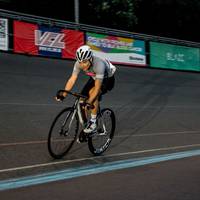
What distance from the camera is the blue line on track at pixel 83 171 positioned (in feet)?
22.6

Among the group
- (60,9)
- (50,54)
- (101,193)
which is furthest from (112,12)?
(101,193)

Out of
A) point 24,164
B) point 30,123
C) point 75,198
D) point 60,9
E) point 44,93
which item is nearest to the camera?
point 75,198

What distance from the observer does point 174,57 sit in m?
31.2

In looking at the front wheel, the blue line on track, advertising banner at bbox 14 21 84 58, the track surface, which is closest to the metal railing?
advertising banner at bbox 14 21 84 58

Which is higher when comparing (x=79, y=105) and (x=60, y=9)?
(x=60, y=9)

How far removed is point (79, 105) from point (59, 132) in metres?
0.55

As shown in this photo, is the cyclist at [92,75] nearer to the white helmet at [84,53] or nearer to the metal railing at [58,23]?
the white helmet at [84,53]

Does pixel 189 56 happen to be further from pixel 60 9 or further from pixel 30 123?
pixel 30 123

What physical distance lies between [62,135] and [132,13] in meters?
27.7

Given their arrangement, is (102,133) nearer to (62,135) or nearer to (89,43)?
(62,135)

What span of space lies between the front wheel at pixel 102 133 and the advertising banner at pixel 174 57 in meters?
20.1

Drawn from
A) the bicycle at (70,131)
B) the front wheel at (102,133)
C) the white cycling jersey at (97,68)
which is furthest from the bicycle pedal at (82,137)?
the white cycling jersey at (97,68)

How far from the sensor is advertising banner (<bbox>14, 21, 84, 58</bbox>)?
22625mm

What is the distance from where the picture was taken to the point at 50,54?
23797 mm
